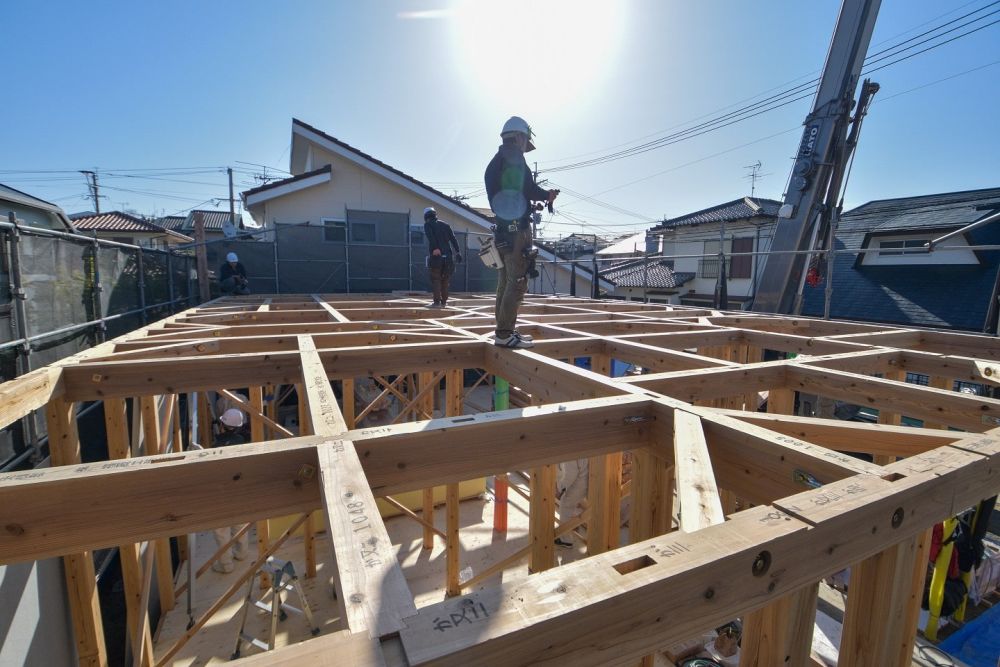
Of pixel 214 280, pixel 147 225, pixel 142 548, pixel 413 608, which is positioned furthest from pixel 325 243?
pixel 147 225

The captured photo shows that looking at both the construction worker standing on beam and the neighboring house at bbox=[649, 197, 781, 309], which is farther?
the neighboring house at bbox=[649, 197, 781, 309]

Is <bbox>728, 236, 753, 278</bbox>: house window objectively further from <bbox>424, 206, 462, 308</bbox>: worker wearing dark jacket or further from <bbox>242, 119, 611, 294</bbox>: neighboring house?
<bbox>424, 206, 462, 308</bbox>: worker wearing dark jacket

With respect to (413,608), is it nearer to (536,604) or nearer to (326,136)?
(536,604)

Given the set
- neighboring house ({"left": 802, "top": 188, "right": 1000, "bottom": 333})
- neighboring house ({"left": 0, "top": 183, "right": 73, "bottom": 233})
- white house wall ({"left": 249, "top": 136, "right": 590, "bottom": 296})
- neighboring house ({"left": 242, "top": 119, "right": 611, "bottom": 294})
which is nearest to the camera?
neighboring house ({"left": 0, "top": 183, "right": 73, "bottom": 233})

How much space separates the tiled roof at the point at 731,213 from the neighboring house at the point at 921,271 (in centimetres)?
303

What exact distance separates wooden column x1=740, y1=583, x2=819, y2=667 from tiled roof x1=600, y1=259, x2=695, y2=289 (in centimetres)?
1747

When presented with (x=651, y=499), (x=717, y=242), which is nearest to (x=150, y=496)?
(x=651, y=499)

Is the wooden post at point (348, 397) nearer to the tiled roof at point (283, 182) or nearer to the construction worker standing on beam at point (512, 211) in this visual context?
the construction worker standing on beam at point (512, 211)

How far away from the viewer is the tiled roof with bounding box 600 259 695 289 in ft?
62.6

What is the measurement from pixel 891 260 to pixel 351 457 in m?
16.2

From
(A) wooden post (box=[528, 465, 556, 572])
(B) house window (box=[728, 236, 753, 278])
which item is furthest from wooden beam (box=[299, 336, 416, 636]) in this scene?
(B) house window (box=[728, 236, 753, 278])

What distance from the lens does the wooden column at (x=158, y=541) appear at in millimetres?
3291

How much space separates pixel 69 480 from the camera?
1.34m

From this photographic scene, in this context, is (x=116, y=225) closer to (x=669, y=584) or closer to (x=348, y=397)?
(x=348, y=397)
